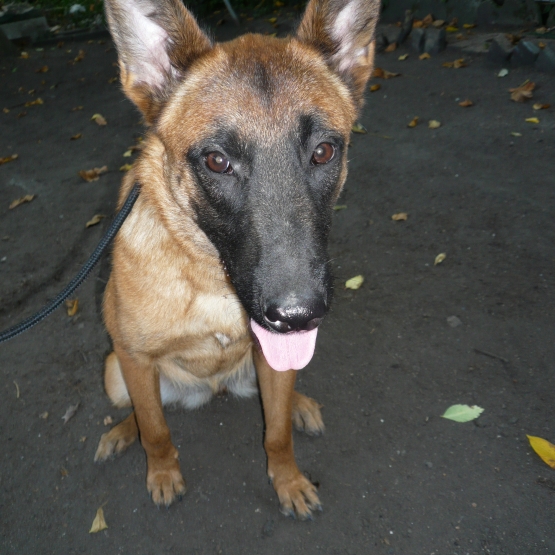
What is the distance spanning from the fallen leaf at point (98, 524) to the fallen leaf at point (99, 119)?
632 centimetres

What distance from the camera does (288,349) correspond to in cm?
220

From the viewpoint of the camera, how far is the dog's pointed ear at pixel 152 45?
2.08 metres

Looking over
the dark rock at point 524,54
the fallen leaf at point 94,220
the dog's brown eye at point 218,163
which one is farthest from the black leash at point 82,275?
the dark rock at point 524,54

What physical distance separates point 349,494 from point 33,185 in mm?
5472

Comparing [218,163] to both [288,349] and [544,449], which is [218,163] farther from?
[544,449]

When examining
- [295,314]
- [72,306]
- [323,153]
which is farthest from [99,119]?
[295,314]

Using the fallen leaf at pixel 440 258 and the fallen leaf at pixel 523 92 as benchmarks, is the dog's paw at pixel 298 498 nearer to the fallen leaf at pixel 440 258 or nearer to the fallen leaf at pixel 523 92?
the fallen leaf at pixel 440 258

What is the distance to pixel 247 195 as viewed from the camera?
198 centimetres

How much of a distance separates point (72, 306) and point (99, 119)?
4.56m

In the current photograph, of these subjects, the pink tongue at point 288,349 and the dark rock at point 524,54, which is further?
the dark rock at point 524,54

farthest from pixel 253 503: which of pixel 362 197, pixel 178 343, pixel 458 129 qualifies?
pixel 458 129

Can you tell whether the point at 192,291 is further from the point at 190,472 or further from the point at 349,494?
the point at 349,494

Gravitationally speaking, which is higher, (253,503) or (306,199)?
(306,199)

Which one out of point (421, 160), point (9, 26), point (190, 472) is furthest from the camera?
point (9, 26)
